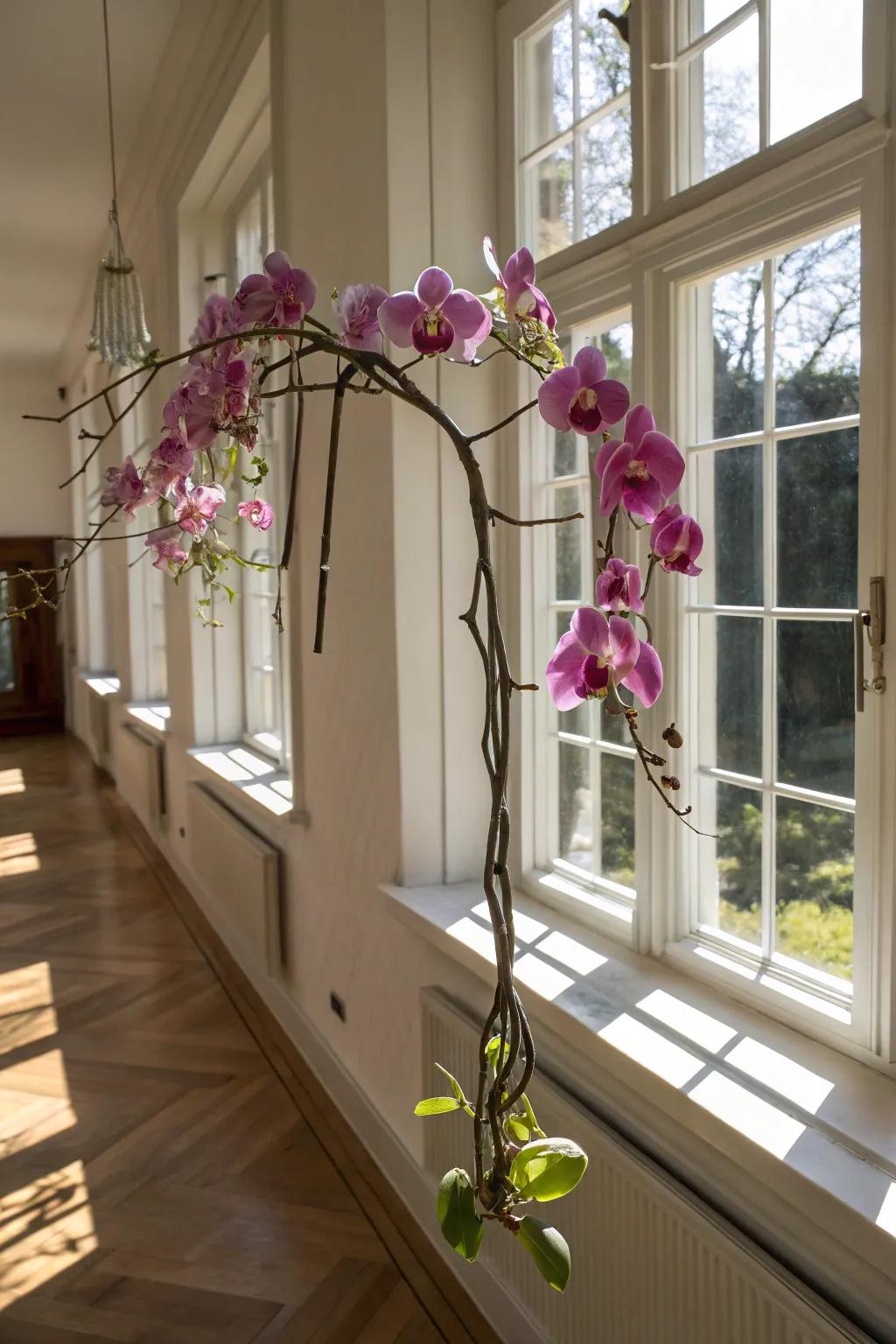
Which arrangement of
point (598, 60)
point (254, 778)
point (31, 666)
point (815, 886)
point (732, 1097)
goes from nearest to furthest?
point (732, 1097) < point (815, 886) < point (598, 60) < point (254, 778) < point (31, 666)

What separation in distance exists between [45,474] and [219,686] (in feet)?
29.0

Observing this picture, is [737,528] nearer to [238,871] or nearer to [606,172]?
[606,172]

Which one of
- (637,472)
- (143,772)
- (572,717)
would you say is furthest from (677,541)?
(143,772)

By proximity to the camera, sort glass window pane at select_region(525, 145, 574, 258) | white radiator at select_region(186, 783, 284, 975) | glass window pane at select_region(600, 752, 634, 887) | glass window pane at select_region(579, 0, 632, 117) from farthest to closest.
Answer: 1. white radiator at select_region(186, 783, 284, 975)
2. glass window pane at select_region(525, 145, 574, 258)
3. glass window pane at select_region(600, 752, 634, 887)
4. glass window pane at select_region(579, 0, 632, 117)

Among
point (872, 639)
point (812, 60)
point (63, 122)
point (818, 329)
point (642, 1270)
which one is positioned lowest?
point (642, 1270)

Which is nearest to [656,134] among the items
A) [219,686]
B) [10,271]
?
[219,686]

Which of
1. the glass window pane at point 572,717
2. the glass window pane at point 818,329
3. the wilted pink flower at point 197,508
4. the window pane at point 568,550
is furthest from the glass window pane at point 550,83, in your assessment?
the wilted pink flower at point 197,508

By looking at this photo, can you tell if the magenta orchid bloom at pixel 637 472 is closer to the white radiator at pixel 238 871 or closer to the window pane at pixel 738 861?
the window pane at pixel 738 861

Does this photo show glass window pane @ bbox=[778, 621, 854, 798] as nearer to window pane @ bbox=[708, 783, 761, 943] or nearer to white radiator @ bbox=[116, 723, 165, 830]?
window pane @ bbox=[708, 783, 761, 943]

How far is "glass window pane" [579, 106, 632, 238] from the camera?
95.8 inches

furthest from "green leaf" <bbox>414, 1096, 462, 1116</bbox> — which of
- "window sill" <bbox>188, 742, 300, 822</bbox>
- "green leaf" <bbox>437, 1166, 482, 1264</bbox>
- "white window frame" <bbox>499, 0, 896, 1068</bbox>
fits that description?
"window sill" <bbox>188, 742, 300, 822</bbox>

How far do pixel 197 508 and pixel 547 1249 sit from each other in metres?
0.76

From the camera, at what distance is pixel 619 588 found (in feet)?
2.32

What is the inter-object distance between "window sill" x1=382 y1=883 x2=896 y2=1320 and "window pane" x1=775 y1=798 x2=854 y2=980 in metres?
0.16
